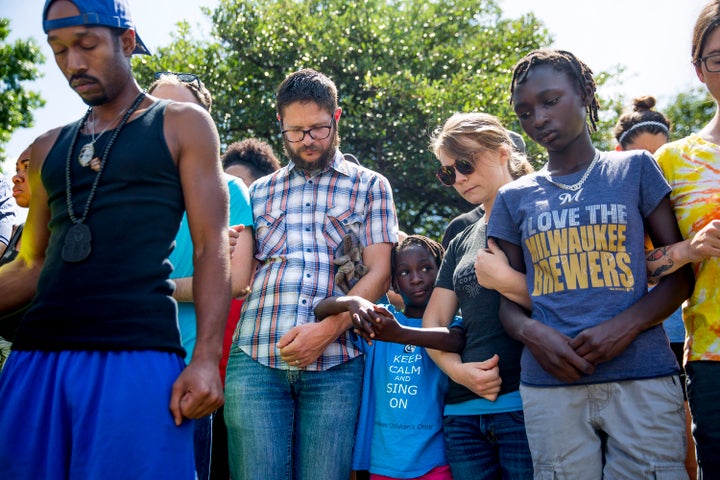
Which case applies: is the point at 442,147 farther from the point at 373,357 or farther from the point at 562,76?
the point at 373,357

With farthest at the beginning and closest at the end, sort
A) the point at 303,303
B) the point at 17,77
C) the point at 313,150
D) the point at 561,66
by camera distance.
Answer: the point at 17,77 → the point at 313,150 → the point at 303,303 → the point at 561,66

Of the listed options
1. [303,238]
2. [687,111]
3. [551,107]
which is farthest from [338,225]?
[687,111]

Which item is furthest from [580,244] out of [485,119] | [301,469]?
[301,469]

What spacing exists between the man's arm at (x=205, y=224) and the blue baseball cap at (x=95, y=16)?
1.00ft

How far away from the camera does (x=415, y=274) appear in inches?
145

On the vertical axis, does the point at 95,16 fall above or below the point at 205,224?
above

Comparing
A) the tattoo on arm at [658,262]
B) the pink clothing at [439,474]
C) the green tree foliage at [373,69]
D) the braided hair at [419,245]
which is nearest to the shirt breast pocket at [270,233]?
the braided hair at [419,245]

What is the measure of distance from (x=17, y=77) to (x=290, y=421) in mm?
19923

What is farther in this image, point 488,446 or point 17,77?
Answer: point 17,77

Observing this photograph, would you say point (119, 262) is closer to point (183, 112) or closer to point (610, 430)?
point (183, 112)

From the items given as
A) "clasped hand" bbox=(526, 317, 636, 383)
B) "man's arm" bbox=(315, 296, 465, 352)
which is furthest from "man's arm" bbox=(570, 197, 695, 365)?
"man's arm" bbox=(315, 296, 465, 352)

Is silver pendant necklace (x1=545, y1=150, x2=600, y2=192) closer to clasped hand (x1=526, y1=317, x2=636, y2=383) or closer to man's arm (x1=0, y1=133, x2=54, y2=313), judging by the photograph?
clasped hand (x1=526, y1=317, x2=636, y2=383)

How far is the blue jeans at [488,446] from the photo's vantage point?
113 inches

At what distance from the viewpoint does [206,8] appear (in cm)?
1166
